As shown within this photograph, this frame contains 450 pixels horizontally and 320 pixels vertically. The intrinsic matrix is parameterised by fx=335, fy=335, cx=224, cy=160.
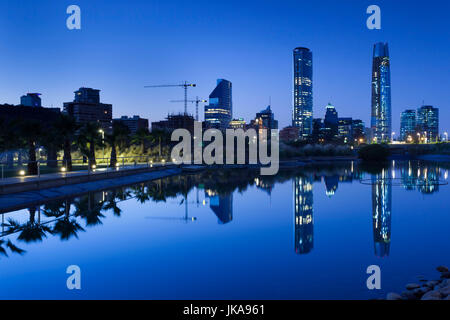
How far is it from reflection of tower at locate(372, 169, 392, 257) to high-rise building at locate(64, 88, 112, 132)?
12755 centimetres

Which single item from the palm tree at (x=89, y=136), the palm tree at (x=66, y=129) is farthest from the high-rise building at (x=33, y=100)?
the palm tree at (x=66, y=129)

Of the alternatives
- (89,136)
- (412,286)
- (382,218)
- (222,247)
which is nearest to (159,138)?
(89,136)

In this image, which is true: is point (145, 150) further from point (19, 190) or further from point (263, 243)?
point (263, 243)

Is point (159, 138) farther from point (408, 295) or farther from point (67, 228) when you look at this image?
point (408, 295)

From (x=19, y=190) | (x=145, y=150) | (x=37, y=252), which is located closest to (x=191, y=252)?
(x=37, y=252)

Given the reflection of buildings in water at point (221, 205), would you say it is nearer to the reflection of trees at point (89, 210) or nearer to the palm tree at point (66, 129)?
the reflection of trees at point (89, 210)

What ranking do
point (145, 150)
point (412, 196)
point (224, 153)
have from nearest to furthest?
point (412, 196)
point (145, 150)
point (224, 153)

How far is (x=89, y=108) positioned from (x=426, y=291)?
556 ft

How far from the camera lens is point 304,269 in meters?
8.97

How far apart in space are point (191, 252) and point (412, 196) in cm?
1832

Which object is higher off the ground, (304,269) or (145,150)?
(145,150)

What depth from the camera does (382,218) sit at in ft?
52.1

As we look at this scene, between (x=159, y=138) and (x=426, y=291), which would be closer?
(x=426, y=291)
